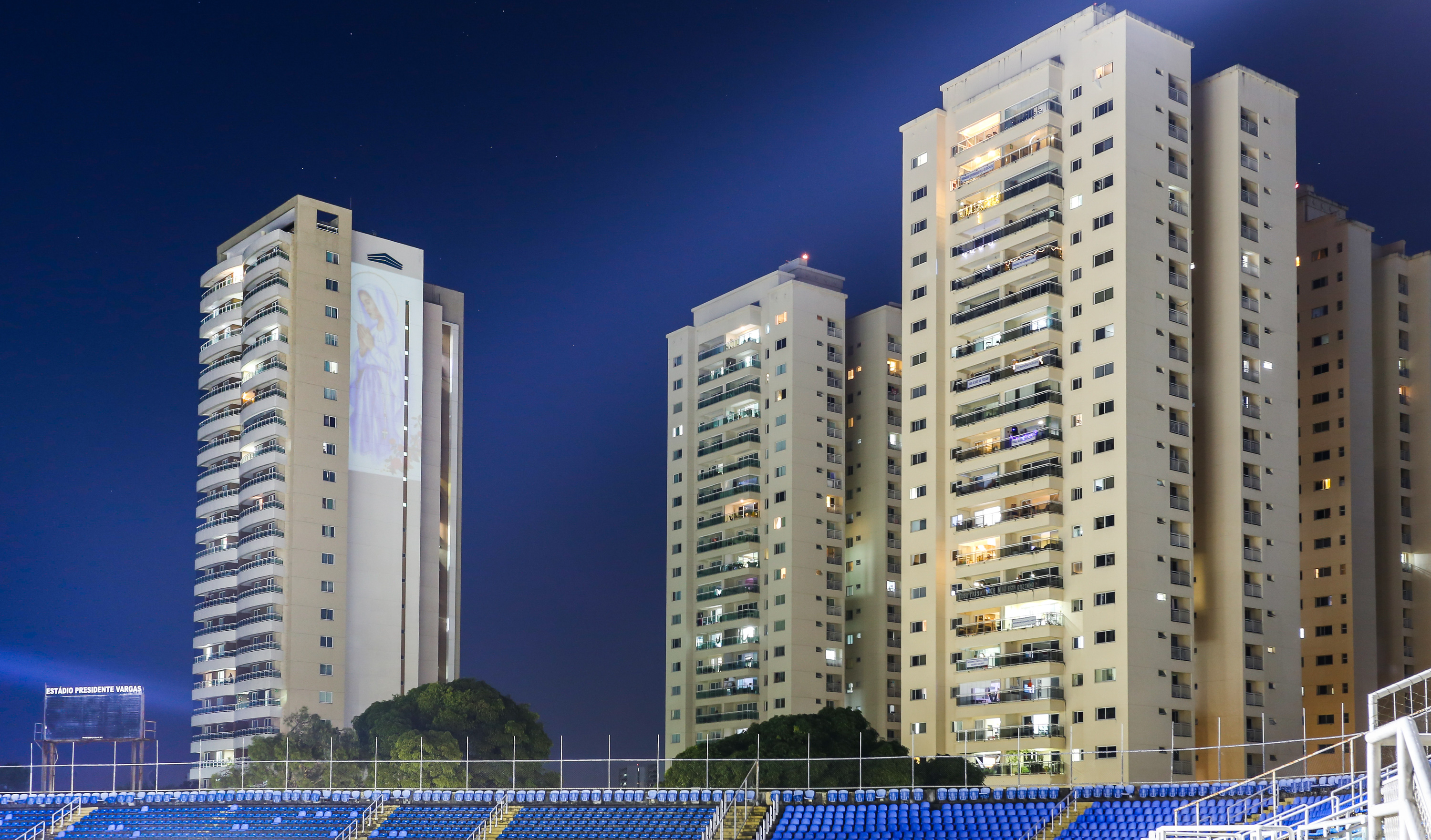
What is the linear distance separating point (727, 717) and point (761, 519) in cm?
1515

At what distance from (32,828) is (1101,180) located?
64195 mm

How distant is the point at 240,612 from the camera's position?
112938mm

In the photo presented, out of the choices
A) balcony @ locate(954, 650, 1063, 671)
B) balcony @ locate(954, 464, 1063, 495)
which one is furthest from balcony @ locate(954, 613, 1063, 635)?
balcony @ locate(954, 464, 1063, 495)

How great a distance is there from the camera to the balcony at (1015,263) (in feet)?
294

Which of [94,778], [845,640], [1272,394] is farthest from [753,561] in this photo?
[94,778]

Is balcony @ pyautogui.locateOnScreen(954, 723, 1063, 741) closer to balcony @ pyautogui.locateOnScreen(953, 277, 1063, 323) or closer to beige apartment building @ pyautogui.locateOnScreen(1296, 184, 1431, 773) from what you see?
beige apartment building @ pyautogui.locateOnScreen(1296, 184, 1431, 773)

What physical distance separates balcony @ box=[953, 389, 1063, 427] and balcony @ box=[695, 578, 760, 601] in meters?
27.4

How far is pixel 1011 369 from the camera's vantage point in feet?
296

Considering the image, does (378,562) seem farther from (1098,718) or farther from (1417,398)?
(1417,398)

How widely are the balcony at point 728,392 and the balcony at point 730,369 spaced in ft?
3.61

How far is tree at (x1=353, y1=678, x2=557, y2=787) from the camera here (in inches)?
3408

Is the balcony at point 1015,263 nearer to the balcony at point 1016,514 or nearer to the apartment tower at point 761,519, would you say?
the balcony at point 1016,514

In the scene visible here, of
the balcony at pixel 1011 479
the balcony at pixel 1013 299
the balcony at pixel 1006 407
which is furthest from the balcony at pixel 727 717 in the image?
the balcony at pixel 1013 299

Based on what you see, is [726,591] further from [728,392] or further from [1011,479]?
[1011,479]
